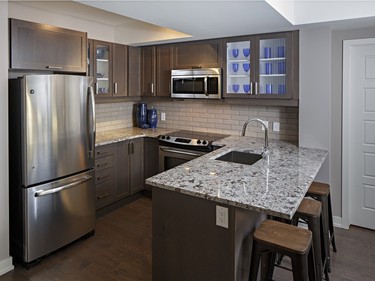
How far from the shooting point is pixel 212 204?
1952mm

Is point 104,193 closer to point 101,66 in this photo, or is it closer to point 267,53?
point 101,66

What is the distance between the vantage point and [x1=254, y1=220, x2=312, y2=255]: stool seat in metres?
1.83

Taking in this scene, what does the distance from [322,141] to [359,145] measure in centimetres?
47

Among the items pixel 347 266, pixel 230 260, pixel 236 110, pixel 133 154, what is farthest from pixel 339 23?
pixel 133 154

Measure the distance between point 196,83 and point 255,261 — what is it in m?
2.64

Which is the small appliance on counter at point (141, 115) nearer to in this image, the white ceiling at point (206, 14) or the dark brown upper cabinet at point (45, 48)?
the dark brown upper cabinet at point (45, 48)

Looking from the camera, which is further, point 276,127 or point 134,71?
point 134,71

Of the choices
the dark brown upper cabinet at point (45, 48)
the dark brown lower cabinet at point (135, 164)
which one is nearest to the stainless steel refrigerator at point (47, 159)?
the dark brown upper cabinet at point (45, 48)

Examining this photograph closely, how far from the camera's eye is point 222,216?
191 centimetres

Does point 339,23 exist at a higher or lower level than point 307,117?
higher

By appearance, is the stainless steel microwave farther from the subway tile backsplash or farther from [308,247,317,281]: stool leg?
[308,247,317,281]: stool leg

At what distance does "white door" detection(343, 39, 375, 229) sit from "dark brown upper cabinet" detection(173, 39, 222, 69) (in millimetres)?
1463

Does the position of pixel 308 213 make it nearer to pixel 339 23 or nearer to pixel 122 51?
pixel 339 23

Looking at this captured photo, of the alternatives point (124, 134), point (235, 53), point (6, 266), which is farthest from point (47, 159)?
point (235, 53)
